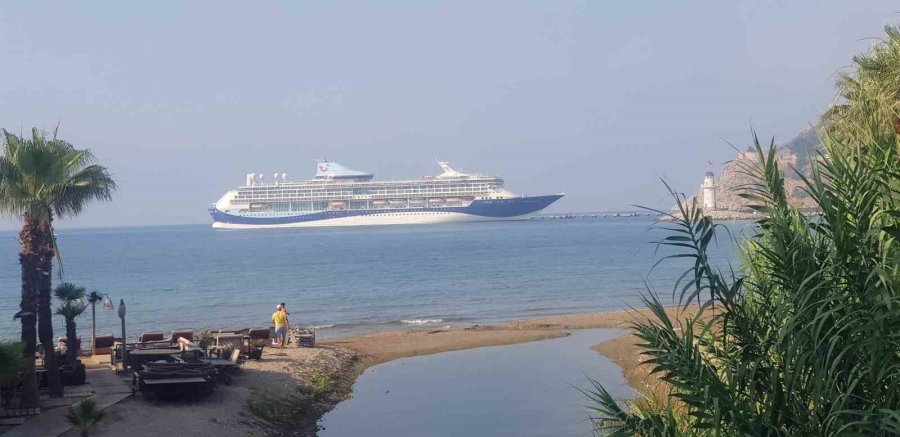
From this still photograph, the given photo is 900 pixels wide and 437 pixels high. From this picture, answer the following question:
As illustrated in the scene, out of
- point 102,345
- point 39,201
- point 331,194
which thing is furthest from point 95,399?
point 331,194

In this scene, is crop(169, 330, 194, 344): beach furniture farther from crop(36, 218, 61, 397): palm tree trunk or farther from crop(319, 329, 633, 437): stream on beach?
crop(36, 218, 61, 397): palm tree trunk

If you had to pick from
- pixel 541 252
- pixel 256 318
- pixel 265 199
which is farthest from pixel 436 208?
pixel 256 318

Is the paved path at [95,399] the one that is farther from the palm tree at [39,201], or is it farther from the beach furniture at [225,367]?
the beach furniture at [225,367]

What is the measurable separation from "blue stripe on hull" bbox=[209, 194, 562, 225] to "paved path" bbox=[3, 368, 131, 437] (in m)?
101

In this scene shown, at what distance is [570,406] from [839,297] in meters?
10.6

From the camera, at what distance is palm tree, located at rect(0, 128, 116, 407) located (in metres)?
11.9

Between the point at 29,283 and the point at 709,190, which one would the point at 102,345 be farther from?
the point at 709,190

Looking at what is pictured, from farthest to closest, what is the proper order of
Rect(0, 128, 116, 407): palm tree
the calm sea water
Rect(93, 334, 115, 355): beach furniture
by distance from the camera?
the calm sea water
Rect(93, 334, 115, 355): beach furniture
Rect(0, 128, 116, 407): palm tree

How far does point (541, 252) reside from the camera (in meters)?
68.1

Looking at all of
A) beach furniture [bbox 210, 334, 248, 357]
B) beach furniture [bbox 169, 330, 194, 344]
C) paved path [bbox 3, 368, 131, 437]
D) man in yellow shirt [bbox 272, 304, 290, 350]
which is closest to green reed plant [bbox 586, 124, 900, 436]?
paved path [bbox 3, 368, 131, 437]

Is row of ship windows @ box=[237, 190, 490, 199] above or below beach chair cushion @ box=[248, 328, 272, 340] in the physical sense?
above

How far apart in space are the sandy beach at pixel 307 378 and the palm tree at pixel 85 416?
21 centimetres

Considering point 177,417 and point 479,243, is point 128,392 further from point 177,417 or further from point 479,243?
point 479,243

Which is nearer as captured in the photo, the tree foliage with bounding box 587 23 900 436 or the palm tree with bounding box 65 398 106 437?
the tree foliage with bounding box 587 23 900 436
